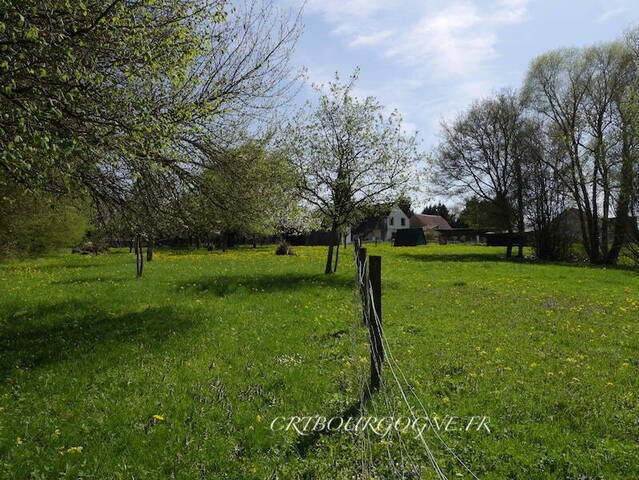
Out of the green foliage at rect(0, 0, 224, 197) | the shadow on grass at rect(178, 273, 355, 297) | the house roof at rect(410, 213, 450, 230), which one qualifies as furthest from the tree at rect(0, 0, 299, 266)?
the house roof at rect(410, 213, 450, 230)

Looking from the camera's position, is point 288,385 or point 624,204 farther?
point 624,204

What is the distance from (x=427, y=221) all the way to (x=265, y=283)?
78.2 metres

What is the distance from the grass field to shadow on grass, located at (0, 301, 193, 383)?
0.15 feet

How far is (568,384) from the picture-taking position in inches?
230

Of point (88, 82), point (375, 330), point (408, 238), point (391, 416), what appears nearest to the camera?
point (391, 416)

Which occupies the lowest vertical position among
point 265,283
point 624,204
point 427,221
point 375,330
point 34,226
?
point 265,283

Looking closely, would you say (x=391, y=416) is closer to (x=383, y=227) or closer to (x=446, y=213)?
(x=383, y=227)

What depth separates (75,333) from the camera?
27.1 ft

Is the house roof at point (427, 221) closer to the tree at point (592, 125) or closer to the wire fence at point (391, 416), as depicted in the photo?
the tree at point (592, 125)

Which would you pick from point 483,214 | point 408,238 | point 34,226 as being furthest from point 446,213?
point 34,226

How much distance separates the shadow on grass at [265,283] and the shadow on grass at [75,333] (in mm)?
3362

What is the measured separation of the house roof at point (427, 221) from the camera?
85.6 m

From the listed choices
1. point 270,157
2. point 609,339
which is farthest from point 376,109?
point 609,339

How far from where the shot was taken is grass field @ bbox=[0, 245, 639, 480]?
155 inches
